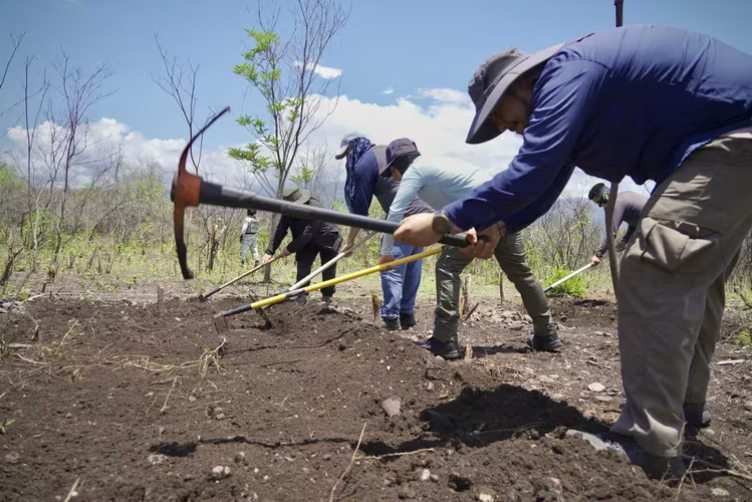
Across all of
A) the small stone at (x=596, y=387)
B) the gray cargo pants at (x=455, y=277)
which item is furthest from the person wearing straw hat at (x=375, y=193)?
the small stone at (x=596, y=387)

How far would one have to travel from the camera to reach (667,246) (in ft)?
5.99

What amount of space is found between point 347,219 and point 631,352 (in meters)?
1.23

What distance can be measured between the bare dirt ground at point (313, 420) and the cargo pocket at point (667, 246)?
2.52 feet

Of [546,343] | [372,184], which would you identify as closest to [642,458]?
[546,343]

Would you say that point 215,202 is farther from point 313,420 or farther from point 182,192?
point 313,420

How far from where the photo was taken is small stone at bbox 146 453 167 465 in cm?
197

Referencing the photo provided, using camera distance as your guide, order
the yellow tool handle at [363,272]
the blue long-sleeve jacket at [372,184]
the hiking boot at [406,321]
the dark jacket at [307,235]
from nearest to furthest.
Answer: the yellow tool handle at [363,272]
the blue long-sleeve jacket at [372,184]
the hiking boot at [406,321]
the dark jacket at [307,235]

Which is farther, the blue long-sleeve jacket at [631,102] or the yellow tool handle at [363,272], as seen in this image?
the yellow tool handle at [363,272]

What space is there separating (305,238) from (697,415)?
175 inches

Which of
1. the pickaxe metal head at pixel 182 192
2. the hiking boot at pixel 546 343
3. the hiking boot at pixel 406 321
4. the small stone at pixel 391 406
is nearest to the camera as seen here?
the pickaxe metal head at pixel 182 192

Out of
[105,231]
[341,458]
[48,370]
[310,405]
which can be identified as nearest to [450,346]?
[310,405]

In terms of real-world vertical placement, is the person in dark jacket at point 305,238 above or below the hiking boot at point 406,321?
above

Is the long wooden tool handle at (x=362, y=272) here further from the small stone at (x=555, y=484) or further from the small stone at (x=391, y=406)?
the small stone at (x=555, y=484)

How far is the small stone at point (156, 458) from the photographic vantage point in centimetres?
197
